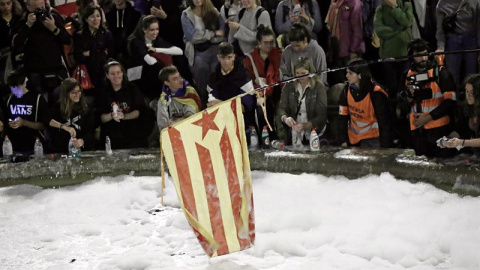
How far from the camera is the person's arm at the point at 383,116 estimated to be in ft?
23.1

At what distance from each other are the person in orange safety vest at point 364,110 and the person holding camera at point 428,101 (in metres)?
0.28

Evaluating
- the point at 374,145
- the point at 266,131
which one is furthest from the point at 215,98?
the point at 374,145

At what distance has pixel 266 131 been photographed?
7.26 metres

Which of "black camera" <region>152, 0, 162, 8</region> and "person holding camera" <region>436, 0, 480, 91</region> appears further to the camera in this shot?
"black camera" <region>152, 0, 162, 8</region>

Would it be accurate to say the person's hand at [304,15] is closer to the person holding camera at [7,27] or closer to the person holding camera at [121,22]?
the person holding camera at [121,22]

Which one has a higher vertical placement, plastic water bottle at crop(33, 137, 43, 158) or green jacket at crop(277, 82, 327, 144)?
green jacket at crop(277, 82, 327, 144)

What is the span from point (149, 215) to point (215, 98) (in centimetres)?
238

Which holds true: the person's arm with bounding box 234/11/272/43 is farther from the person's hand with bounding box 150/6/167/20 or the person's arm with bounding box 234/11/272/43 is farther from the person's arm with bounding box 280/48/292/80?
the person's hand with bounding box 150/6/167/20

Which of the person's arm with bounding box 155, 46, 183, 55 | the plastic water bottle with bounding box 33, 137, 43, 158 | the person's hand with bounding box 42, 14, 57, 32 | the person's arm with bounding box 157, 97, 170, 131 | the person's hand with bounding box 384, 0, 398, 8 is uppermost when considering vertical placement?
the person's hand with bounding box 42, 14, 57, 32

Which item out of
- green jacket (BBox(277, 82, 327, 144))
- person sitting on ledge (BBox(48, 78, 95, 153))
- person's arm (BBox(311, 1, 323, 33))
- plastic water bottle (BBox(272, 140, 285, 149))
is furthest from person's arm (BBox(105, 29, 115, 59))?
plastic water bottle (BBox(272, 140, 285, 149))

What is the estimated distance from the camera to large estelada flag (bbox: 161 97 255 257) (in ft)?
13.6

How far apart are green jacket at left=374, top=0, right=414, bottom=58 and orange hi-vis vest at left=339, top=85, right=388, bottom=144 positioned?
1.73 ft

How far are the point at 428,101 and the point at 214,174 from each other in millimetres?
3220

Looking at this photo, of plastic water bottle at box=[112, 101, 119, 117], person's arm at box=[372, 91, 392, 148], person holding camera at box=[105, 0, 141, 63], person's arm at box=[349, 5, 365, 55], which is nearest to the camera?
person's arm at box=[372, 91, 392, 148]
